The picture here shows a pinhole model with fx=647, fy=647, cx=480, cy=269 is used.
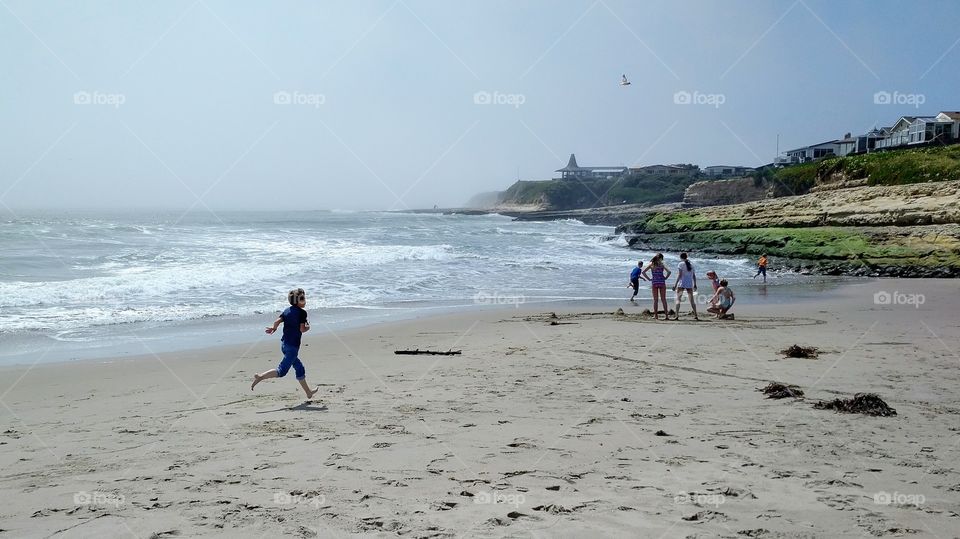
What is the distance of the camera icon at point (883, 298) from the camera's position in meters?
17.7

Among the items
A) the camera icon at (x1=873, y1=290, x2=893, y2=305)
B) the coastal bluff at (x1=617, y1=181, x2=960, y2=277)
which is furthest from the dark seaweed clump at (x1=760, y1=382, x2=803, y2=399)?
the coastal bluff at (x1=617, y1=181, x2=960, y2=277)

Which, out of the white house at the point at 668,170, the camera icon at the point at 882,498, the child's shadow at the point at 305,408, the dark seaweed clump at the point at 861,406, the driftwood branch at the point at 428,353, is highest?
the white house at the point at 668,170

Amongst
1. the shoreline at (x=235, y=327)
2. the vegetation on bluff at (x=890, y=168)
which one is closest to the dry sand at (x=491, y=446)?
the shoreline at (x=235, y=327)

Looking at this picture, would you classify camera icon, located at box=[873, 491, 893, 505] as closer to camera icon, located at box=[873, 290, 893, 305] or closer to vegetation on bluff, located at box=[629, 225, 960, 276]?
camera icon, located at box=[873, 290, 893, 305]

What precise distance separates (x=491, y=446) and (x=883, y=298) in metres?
17.2

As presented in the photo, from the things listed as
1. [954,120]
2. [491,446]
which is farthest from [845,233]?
[954,120]

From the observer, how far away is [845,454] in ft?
18.2

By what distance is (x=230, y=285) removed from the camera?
20.2 m

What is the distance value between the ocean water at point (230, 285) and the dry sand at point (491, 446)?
3156 mm

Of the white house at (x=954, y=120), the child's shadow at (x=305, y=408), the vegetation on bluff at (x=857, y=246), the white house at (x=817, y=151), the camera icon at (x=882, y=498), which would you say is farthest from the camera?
the white house at (x=817, y=151)

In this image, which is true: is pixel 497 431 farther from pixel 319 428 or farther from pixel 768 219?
Result: pixel 768 219

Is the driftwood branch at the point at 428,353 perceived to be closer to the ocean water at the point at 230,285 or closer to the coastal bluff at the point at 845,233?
the ocean water at the point at 230,285

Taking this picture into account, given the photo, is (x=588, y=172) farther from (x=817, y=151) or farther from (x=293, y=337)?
(x=293, y=337)

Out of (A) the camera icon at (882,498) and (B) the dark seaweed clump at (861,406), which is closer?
(A) the camera icon at (882,498)
